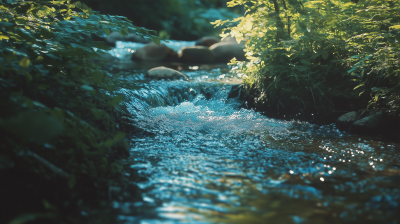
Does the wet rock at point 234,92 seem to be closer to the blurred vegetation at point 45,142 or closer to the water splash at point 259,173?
the water splash at point 259,173

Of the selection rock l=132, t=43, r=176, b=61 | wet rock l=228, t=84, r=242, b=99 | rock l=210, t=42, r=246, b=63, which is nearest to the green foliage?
wet rock l=228, t=84, r=242, b=99

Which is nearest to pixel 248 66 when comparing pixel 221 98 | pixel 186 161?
pixel 221 98

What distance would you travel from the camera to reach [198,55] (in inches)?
440

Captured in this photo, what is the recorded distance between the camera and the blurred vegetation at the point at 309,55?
420 centimetres

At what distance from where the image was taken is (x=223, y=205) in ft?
6.40

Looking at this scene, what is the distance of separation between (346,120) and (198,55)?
301 inches

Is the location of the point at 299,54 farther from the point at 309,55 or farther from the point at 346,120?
the point at 346,120

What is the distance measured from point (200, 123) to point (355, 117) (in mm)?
2151

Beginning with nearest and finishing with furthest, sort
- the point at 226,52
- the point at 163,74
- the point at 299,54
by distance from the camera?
the point at 299,54 < the point at 163,74 < the point at 226,52

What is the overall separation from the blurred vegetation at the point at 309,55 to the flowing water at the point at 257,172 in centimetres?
56

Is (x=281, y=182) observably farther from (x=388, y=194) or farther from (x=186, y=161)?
(x=186, y=161)

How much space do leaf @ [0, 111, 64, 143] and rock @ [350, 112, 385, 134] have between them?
370cm

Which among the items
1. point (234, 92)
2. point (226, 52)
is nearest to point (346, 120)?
point (234, 92)

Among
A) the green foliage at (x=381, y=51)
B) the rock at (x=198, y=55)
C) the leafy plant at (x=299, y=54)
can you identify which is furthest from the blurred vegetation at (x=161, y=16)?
the green foliage at (x=381, y=51)
